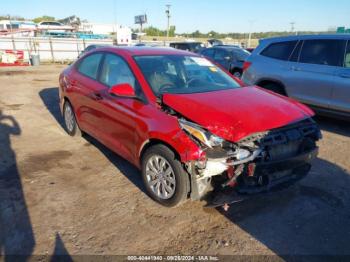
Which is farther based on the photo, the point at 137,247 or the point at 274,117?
the point at 274,117

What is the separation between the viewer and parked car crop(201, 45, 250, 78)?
37.7 ft

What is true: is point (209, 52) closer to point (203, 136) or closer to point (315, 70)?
point (315, 70)

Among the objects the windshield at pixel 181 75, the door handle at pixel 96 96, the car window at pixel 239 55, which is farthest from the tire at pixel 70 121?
the car window at pixel 239 55

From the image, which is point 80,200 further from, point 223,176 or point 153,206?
point 223,176

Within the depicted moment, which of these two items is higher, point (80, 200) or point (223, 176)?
point (223, 176)

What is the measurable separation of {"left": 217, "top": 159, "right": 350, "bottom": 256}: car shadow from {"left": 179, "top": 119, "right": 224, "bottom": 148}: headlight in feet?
2.90

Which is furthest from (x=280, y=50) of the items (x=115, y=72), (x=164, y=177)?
(x=164, y=177)

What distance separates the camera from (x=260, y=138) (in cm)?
314

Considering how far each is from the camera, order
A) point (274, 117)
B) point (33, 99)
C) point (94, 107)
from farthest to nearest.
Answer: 1. point (33, 99)
2. point (94, 107)
3. point (274, 117)

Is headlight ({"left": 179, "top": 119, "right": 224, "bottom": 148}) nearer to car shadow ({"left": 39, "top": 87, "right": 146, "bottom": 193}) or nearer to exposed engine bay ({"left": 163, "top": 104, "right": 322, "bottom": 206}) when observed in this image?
exposed engine bay ({"left": 163, "top": 104, "right": 322, "bottom": 206})

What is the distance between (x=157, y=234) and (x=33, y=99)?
7.98 m

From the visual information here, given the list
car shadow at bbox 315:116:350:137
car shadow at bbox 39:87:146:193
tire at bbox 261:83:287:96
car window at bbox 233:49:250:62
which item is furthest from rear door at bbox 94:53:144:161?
car window at bbox 233:49:250:62

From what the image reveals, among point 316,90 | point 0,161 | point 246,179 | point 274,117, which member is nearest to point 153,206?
point 246,179

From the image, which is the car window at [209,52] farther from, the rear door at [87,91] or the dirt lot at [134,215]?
the dirt lot at [134,215]
